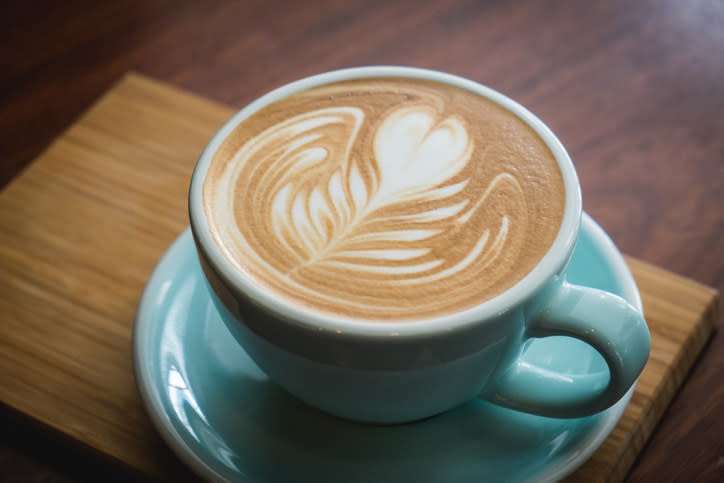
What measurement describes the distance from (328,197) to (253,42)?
61cm

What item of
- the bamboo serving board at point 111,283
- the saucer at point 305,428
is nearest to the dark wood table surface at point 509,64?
the bamboo serving board at point 111,283

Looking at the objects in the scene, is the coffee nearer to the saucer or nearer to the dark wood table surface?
the saucer

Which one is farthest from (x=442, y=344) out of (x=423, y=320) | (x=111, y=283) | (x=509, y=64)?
A: (x=509, y=64)

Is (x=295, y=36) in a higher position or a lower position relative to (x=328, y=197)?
lower

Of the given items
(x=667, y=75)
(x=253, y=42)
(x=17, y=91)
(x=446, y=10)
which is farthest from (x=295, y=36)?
(x=667, y=75)

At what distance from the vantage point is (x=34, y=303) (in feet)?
2.73

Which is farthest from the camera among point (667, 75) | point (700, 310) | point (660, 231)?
point (667, 75)

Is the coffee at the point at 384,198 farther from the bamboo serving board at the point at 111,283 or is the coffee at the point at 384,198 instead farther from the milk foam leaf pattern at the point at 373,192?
the bamboo serving board at the point at 111,283

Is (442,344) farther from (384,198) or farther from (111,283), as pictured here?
(111,283)

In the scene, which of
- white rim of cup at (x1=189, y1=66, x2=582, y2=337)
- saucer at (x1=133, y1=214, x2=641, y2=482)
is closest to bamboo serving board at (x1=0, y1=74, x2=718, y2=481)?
saucer at (x1=133, y1=214, x2=641, y2=482)

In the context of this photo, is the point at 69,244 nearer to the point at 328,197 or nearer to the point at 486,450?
the point at 328,197

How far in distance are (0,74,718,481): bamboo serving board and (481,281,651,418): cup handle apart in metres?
0.07

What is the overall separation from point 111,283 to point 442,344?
0.43m

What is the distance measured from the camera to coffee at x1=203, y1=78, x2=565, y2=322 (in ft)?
1.97
